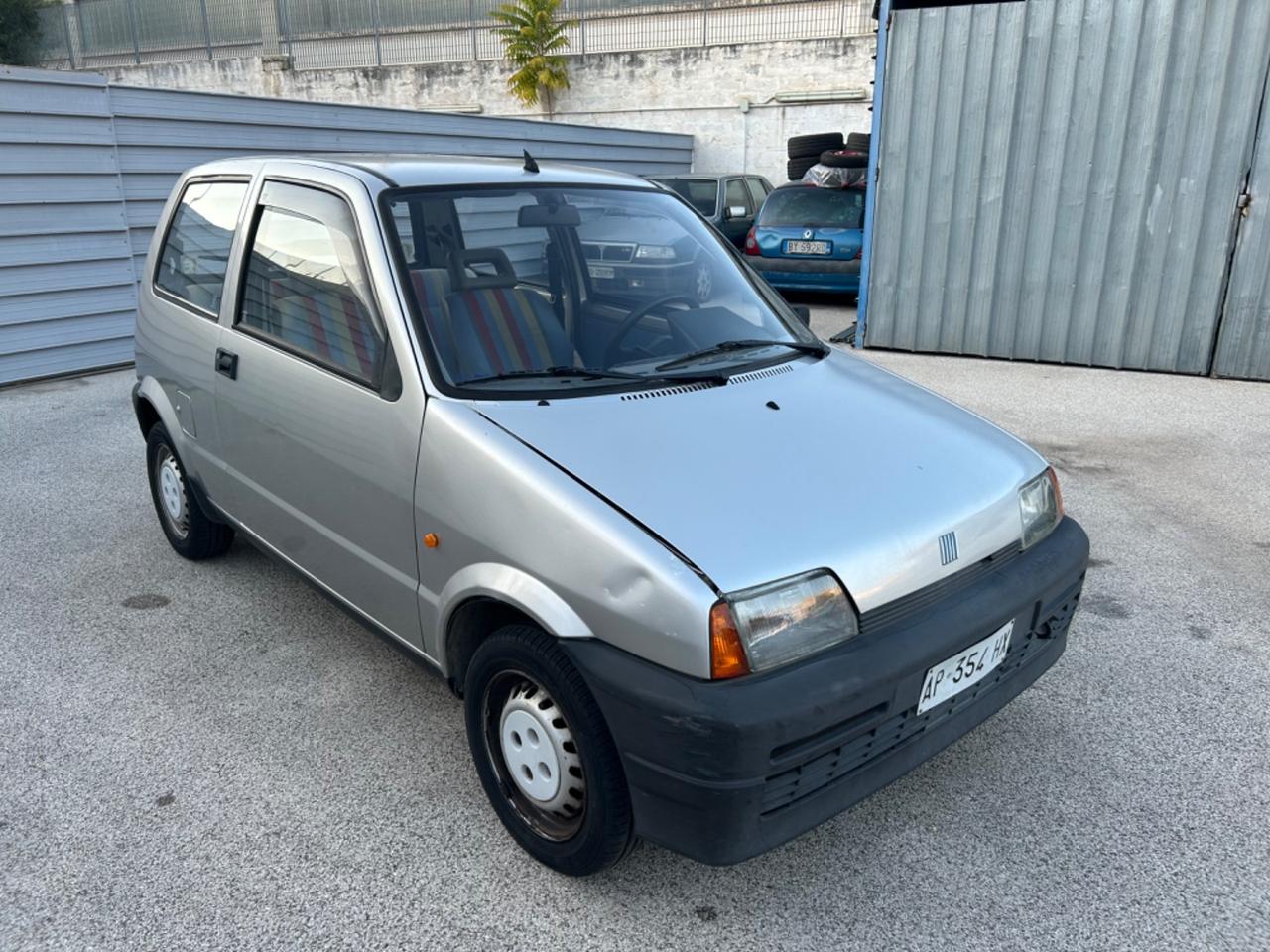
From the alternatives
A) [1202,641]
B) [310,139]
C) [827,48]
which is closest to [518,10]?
[827,48]

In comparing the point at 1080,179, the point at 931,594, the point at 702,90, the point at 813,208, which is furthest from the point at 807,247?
the point at 702,90

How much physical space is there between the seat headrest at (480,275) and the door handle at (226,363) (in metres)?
1.03

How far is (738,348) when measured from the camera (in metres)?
3.13

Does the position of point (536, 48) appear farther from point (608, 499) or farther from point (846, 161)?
point (608, 499)

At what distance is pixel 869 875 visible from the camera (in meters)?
2.41

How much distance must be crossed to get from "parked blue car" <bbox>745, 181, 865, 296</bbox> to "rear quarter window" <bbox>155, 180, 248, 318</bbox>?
26.9 ft

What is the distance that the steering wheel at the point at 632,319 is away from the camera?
2.90 meters

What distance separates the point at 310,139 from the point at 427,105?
1381cm

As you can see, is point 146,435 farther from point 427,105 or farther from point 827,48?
point 427,105

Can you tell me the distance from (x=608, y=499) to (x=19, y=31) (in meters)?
33.0

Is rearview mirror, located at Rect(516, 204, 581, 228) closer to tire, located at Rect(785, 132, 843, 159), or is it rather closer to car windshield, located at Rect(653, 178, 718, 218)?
car windshield, located at Rect(653, 178, 718, 218)

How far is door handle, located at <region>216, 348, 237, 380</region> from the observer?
336cm

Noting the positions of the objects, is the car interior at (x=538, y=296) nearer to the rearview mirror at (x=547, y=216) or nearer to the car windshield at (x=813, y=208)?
the rearview mirror at (x=547, y=216)

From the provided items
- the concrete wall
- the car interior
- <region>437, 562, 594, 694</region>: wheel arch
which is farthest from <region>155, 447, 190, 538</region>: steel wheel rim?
the concrete wall
